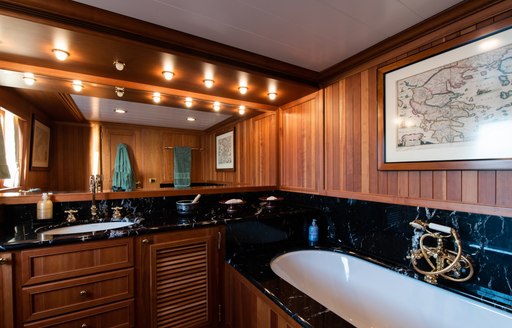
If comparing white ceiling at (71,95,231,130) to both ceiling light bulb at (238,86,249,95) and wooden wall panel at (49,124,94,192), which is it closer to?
wooden wall panel at (49,124,94,192)

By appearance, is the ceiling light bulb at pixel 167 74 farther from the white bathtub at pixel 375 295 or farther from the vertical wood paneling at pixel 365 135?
the white bathtub at pixel 375 295

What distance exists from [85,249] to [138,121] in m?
1.20

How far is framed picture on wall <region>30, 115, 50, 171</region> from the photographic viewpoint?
70.3 inches

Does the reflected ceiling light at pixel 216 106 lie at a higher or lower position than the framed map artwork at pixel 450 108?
higher

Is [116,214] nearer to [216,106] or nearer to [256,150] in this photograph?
[216,106]

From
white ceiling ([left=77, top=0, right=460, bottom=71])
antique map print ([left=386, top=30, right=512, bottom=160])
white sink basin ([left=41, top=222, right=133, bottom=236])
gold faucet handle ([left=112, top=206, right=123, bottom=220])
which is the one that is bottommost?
white sink basin ([left=41, top=222, right=133, bottom=236])

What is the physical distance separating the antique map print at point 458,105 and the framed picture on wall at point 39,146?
2.62 meters

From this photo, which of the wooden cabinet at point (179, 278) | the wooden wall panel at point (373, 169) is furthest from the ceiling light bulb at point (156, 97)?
the wooden wall panel at point (373, 169)

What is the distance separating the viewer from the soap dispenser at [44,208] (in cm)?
168

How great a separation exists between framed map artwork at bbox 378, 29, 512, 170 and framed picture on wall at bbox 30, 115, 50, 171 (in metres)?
2.59

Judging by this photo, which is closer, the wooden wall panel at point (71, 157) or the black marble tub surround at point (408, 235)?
the black marble tub surround at point (408, 235)

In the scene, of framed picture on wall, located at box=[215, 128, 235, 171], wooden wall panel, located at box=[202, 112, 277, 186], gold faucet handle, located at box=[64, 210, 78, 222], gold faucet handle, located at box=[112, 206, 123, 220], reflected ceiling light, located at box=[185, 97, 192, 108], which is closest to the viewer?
gold faucet handle, located at box=[64, 210, 78, 222]

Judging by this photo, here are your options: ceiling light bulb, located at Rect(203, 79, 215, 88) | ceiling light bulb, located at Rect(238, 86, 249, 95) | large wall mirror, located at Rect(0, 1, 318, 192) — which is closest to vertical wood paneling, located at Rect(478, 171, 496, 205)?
large wall mirror, located at Rect(0, 1, 318, 192)

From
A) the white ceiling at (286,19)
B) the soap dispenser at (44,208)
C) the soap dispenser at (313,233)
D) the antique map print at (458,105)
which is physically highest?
the white ceiling at (286,19)
